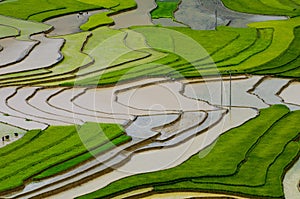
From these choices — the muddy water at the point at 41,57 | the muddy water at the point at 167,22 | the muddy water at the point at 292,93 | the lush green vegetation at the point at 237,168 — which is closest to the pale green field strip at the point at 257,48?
the muddy water at the point at 292,93

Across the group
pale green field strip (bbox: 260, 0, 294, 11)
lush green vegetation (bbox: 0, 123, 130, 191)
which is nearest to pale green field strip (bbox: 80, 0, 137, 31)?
pale green field strip (bbox: 260, 0, 294, 11)

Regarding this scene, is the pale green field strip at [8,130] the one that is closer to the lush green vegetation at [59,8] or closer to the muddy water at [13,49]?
the muddy water at [13,49]

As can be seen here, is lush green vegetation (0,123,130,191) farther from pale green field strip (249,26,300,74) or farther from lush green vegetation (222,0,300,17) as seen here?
lush green vegetation (222,0,300,17)

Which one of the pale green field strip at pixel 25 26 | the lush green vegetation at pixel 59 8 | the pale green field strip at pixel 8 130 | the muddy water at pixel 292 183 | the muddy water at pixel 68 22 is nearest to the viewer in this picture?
the muddy water at pixel 292 183

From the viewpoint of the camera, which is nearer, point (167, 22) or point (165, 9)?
point (167, 22)

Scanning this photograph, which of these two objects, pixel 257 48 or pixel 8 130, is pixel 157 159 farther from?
pixel 257 48

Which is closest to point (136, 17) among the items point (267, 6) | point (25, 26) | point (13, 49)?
point (25, 26)
